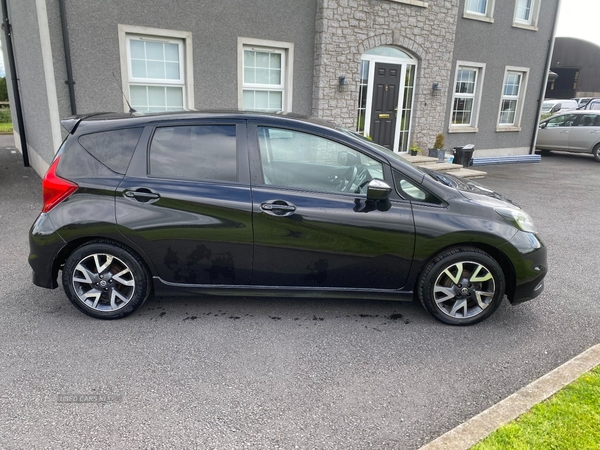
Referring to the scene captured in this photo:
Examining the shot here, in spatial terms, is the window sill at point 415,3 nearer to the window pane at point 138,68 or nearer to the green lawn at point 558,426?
the window pane at point 138,68

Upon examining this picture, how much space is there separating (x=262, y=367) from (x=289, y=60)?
24.4 ft

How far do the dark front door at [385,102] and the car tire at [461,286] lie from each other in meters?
7.67

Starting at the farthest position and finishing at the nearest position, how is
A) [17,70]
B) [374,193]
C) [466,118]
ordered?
[466,118]
[17,70]
[374,193]

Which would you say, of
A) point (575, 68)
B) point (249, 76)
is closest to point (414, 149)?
point (249, 76)

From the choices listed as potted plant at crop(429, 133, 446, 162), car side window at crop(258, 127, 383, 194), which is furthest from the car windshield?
car side window at crop(258, 127, 383, 194)

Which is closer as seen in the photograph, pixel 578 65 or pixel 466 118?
pixel 466 118

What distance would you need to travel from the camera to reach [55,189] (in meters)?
3.44

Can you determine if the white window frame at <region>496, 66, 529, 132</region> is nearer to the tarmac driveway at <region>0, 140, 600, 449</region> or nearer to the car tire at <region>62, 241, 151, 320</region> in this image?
the tarmac driveway at <region>0, 140, 600, 449</region>

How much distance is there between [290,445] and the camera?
7.58 feet

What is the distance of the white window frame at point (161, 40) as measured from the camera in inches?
292

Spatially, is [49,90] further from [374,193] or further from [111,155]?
[374,193]

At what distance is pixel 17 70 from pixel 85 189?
943 centimetres

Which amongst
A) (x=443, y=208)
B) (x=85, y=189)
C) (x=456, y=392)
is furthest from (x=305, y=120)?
(x=456, y=392)

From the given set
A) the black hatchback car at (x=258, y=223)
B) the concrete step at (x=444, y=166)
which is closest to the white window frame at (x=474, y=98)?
the concrete step at (x=444, y=166)
